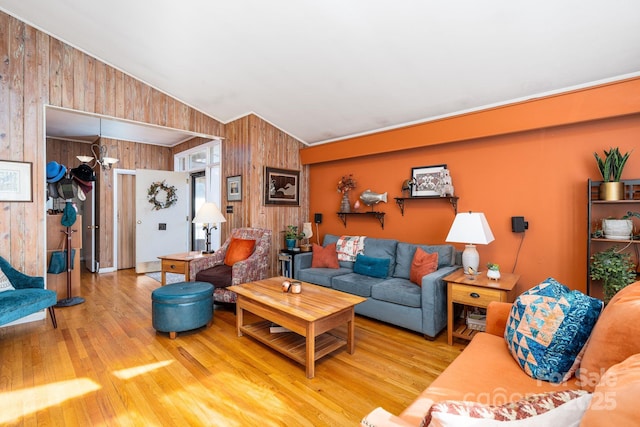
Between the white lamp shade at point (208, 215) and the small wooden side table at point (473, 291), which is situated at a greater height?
the white lamp shade at point (208, 215)

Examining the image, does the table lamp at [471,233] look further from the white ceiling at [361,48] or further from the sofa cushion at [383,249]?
the white ceiling at [361,48]

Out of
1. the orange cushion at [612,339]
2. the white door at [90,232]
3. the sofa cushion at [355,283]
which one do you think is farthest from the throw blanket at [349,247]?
the white door at [90,232]

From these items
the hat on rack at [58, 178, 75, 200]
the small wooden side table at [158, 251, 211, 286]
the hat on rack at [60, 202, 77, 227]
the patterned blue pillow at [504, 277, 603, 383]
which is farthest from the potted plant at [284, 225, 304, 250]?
the patterned blue pillow at [504, 277, 603, 383]

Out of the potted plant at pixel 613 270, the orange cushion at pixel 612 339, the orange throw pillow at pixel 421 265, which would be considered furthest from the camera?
the orange throw pillow at pixel 421 265

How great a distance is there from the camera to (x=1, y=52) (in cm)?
307

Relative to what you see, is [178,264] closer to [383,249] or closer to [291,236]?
[291,236]

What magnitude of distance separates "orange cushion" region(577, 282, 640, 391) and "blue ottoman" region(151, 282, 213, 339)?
109 inches

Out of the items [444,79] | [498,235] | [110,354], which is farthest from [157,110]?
[498,235]

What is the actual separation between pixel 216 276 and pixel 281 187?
1787 mm

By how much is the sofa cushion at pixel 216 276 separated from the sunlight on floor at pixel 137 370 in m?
1.15

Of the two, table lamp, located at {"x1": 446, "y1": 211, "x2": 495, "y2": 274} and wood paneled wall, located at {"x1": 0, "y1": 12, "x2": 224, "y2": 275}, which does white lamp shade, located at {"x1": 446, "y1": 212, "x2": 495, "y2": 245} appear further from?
wood paneled wall, located at {"x1": 0, "y1": 12, "x2": 224, "y2": 275}

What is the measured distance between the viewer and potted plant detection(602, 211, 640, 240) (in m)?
2.41

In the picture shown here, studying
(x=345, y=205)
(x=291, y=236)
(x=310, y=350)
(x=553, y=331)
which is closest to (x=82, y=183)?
(x=291, y=236)

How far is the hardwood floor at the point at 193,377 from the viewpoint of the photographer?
71.0 inches
